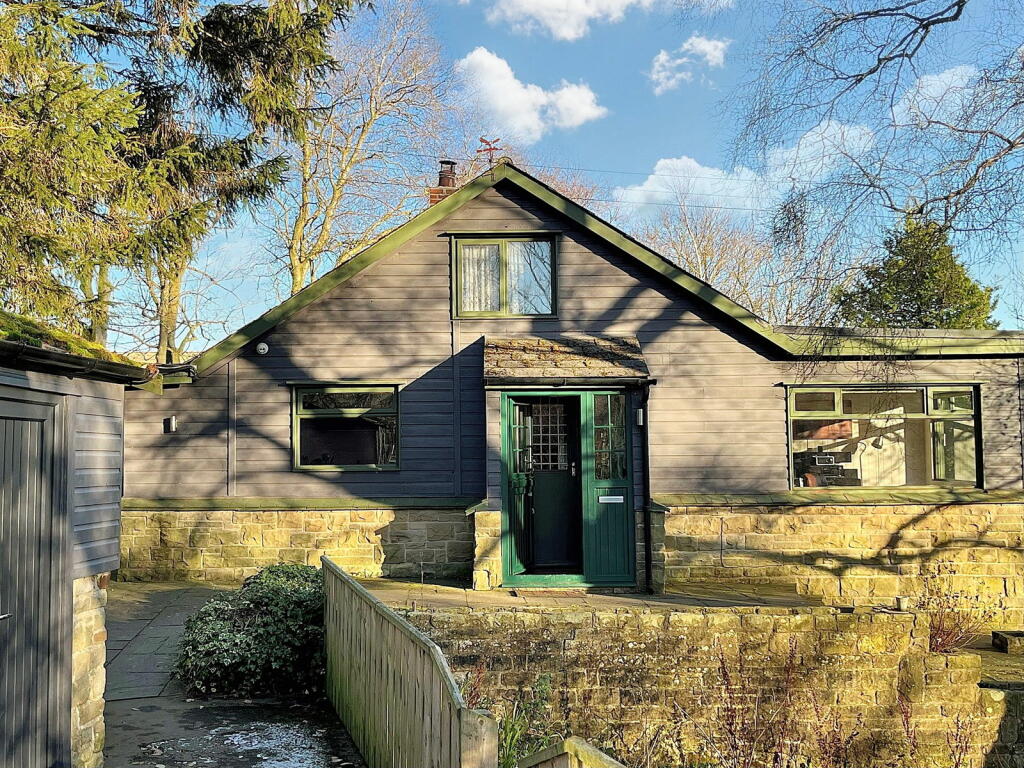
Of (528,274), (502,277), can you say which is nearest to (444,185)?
(502,277)

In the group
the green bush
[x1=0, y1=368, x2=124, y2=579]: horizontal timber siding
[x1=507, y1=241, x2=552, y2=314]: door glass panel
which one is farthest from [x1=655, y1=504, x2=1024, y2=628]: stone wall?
[x1=0, y1=368, x2=124, y2=579]: horizontal timber siding

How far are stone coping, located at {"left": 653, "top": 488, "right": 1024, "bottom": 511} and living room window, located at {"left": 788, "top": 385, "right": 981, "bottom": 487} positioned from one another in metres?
0.17

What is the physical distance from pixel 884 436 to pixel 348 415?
7784 mm

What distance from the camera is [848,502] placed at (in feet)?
41.1

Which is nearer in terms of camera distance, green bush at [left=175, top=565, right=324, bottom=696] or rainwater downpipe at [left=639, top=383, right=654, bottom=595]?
green bush at [left=175, top=565, right=324, bottom=696]

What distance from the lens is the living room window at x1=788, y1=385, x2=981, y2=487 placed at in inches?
508

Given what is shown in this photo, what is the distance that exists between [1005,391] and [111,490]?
474 inches

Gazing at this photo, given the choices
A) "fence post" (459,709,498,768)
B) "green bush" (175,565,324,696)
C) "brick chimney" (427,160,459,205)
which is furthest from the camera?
"brick chimney" (427,160,459,205)

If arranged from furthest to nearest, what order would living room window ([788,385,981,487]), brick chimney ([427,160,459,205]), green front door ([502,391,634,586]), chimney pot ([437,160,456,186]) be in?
chimney pot ([437,160,456,186]) → brick chimney ([427,160,459,205]) → living room window ([788,385,981,487]) → green front door ([502,391,634,586])

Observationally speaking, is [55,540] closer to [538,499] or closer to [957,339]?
[538,499]

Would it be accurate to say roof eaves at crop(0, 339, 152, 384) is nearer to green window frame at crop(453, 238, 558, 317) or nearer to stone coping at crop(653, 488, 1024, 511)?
green window frame at crop(453, 238, 558, 317)

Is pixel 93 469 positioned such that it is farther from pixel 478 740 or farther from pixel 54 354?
pixel 478 740

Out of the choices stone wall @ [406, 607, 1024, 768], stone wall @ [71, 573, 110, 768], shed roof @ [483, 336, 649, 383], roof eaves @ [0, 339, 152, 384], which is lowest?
stone wall @ [406, 607, 1024, 768]

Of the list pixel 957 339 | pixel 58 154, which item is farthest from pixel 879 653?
pixel 58 154
